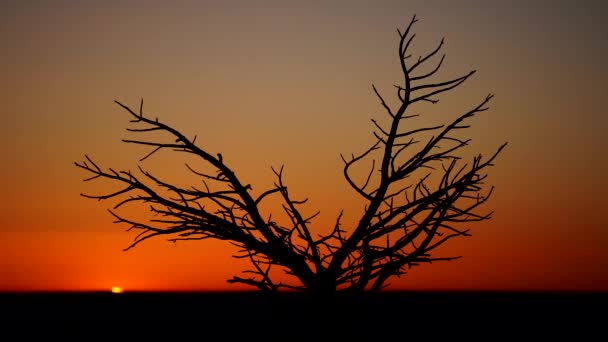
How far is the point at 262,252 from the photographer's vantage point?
14.1 feet

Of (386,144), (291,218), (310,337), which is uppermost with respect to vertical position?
(386,144)

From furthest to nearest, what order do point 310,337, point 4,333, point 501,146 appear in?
point 4,333 < point 501,146 < point 310,337

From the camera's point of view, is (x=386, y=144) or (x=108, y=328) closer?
(x=386, y=144)

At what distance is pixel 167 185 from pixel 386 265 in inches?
51.7

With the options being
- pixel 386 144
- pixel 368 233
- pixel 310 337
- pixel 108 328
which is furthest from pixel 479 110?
pixel 108 328

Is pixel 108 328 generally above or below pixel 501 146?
above

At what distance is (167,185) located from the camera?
4.32 m

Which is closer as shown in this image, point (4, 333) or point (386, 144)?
point (386, 144)

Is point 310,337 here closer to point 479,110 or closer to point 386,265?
point 386,265

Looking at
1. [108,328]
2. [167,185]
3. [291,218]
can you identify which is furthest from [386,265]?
[108,328]

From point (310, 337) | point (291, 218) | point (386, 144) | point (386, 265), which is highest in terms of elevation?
point (386, 144)

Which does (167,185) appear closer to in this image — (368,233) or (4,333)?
(368,233)

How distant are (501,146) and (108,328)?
4586 cm

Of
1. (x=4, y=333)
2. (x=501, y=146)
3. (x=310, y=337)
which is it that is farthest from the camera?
(x=4, y=333)
